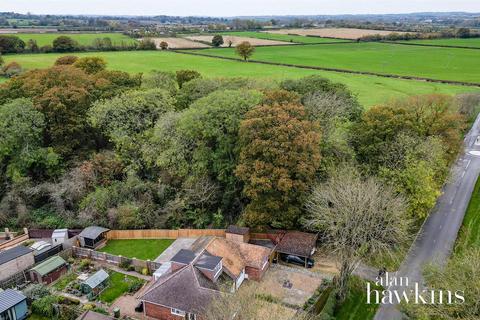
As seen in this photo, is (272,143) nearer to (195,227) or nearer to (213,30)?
(195,227)

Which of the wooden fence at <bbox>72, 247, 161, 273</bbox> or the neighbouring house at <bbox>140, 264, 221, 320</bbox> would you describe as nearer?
the neighbouring house at <bbox>140, 264, 221, 320</bbox>

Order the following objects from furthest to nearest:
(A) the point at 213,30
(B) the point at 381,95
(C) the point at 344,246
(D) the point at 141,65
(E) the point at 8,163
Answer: (A) the point at 213,30 → (D) the point at 141,65 → (B) the point at 381,95 → (E) the point at 8,163 → (C) the point at 344,246

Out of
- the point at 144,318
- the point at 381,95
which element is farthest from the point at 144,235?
the point at 381,95

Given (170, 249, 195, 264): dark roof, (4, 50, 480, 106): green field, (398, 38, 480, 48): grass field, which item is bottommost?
(170, 249, 195, 264): dark roof

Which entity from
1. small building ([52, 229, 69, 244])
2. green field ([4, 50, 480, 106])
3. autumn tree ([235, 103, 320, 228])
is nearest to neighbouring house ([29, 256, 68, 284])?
small building ([52, 229, 69, 244])

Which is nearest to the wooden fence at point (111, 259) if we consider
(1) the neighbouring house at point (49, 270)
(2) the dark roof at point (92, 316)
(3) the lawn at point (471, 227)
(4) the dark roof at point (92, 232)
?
(4) the dark roof at point (92, 232)

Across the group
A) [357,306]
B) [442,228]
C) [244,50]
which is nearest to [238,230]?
[357,306]

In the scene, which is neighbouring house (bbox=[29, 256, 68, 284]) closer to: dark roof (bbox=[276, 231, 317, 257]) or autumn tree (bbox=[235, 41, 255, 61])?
dark roof (bbox=[276, 231, 317, 257])

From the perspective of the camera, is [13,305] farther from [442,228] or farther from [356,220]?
[442,228]

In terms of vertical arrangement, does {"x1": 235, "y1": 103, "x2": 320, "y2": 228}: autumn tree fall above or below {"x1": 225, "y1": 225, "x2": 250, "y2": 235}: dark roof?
above
